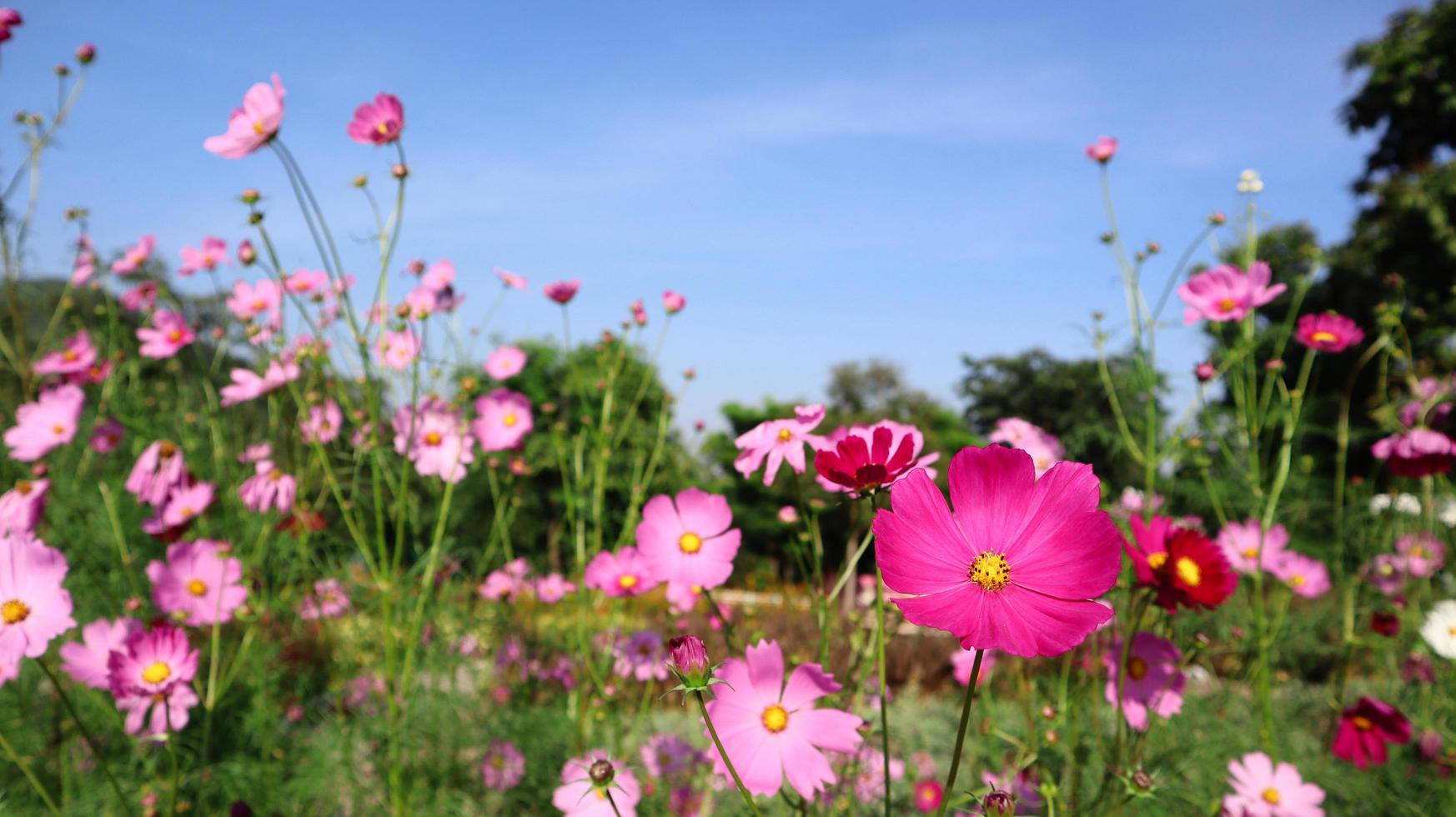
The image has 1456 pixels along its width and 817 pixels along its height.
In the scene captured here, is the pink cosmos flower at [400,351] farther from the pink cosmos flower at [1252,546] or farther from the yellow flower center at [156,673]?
the pink cosmos flower at [1252,546]

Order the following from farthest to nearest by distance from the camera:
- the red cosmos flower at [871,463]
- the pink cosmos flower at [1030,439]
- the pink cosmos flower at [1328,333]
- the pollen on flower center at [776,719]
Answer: the pink cosmos flower at [1328,333]
the pink cosmos flower at [1030,439]
the pollen on flower center at [776,719]
the red cosmos flower at [871,463]

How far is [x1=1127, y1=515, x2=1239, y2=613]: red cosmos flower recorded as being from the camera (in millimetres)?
850

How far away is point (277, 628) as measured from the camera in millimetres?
2922

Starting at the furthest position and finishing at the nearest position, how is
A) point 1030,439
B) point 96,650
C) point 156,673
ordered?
point 1030,439
point 96,650
point 156,673

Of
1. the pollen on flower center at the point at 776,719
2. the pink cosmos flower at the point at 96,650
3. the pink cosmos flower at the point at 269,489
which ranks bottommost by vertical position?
the pink cosmos flower at the point at 96,650

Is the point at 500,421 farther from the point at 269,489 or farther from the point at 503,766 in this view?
the point at 503,766

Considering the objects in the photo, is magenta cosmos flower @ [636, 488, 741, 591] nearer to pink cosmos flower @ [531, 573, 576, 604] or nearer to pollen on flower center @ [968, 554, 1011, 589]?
pollen on flower center @ [968, 554, 1011, 589]

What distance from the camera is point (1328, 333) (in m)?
1.71

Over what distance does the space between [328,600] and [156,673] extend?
870 millimetres

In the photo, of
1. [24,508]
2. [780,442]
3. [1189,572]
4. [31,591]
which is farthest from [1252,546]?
[24,508]

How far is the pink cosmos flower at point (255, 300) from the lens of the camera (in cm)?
196

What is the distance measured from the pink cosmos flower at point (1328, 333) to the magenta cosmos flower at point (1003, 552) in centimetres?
145

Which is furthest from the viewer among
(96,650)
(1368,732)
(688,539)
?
(1368,732)

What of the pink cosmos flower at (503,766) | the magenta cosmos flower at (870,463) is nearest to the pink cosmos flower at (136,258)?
the pink cosmos flower at (503,766)
